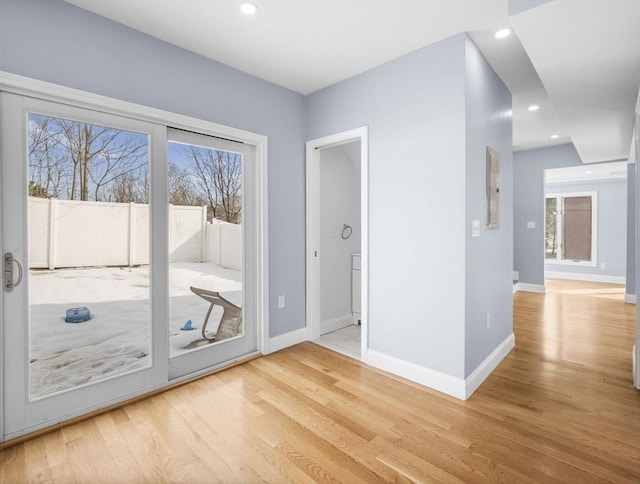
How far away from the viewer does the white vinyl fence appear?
2055 millimetres

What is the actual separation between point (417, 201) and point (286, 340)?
76.9 inches

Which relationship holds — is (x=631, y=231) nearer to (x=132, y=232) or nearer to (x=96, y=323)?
(x=132, y=232)

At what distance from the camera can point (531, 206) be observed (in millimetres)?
6203

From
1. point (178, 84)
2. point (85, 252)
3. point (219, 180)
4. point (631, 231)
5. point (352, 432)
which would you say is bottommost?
point (352, 432)

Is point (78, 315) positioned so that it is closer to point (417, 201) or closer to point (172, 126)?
point (172, 126)

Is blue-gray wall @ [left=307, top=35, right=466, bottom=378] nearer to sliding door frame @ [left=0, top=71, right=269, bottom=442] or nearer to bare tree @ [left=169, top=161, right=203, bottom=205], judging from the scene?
sliding door frame @ [left=0, top=71, right=269, bottom=442]

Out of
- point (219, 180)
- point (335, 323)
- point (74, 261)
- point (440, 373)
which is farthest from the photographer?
point (335, 323)

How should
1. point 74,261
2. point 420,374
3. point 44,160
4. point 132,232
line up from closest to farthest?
1. point 44,160
2. point 74,261
3. point 132,232
4. point 420,374

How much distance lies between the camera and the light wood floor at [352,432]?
1.68 meters

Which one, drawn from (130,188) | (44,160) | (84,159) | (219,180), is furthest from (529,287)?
(44,160)

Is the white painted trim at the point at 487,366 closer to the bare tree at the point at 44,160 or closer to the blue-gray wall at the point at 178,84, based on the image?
the blue-gray wall at the point at 178,84

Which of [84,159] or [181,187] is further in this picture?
[181,187]

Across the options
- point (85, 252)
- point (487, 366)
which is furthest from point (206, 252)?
point (487, 366)

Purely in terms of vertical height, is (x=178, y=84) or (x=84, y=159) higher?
(x=178, y=84)
